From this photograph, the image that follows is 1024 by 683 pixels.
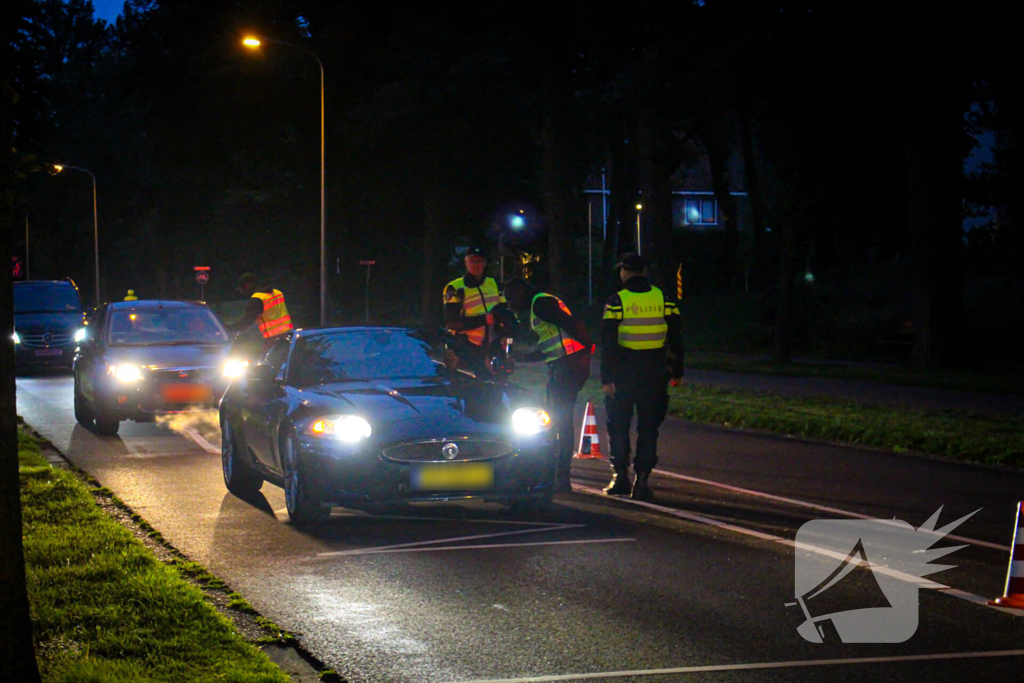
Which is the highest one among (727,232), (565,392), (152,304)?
(727,232)

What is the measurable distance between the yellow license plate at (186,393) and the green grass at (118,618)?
707cm

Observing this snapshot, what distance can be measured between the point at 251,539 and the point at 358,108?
3152cm

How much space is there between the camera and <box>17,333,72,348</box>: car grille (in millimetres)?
29172

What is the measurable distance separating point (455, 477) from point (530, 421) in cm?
80

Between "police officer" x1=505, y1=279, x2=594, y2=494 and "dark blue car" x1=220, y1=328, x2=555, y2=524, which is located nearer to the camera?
"dark blue car" x1=220, y1=328, x2=555, y2=524

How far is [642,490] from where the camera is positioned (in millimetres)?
10820

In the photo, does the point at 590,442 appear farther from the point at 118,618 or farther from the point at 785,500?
the point at 118,618

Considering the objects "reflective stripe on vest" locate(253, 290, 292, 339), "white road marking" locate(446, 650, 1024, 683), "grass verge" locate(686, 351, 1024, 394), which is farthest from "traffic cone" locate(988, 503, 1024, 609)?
"grass verge" locate(686, 351, 1024, 394)

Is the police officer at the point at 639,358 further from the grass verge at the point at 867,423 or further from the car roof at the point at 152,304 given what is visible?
the car roof at the point at 152,304

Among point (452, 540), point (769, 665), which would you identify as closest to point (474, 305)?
point (452, 540)

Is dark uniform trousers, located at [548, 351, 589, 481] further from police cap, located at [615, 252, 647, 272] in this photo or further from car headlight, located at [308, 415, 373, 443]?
car headlight, located at [308, 415, 373, 443]

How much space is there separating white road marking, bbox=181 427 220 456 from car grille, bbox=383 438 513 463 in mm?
5452

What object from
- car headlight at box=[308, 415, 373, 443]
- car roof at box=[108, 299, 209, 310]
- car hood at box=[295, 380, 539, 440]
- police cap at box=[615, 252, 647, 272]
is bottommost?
car headlight at box=[308, 415, 373, 443]

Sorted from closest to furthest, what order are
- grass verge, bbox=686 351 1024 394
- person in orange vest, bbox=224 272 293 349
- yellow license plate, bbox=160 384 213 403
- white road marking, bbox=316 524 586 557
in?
1. white road marking, bbox=316 524 586 557
2. yellow license plate, bbox=160 384 213 403
3. person in orange vest, bbox=224 272 293 349
4. grass verge, bbox=686 351 1024 394
